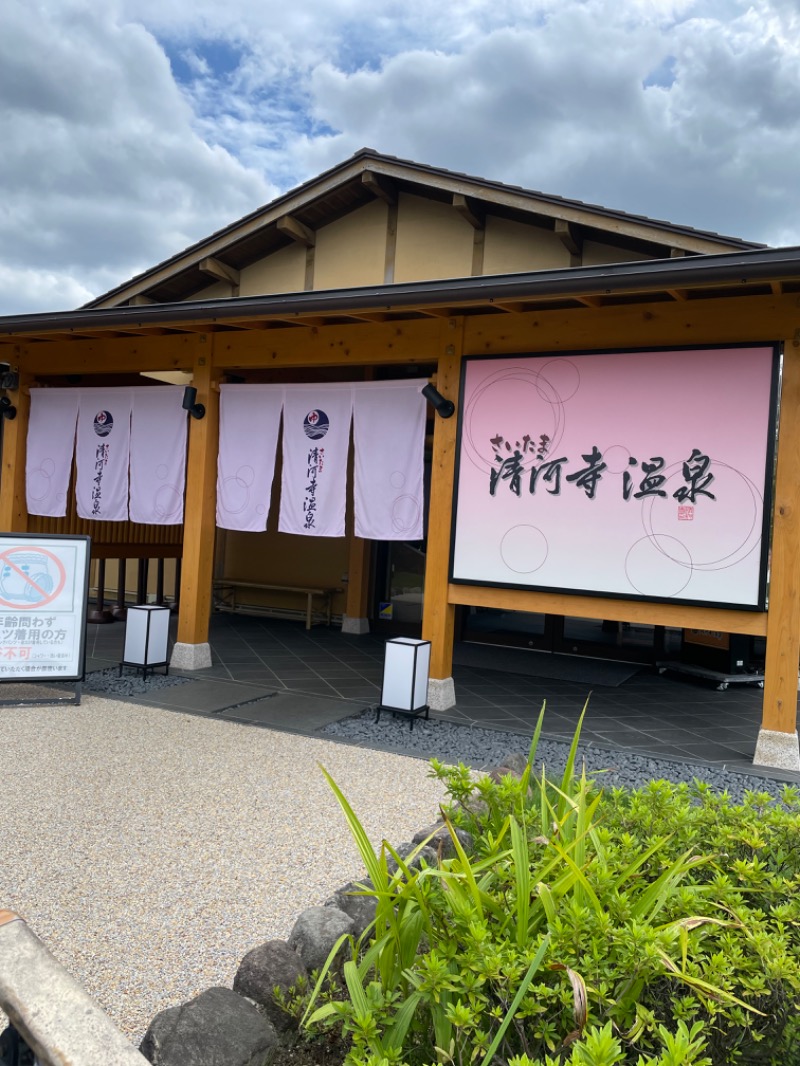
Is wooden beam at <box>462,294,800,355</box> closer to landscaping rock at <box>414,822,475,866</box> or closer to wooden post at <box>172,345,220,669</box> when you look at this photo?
wooden post at <box>172,345,220,669</box>

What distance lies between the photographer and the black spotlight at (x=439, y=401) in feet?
23.7

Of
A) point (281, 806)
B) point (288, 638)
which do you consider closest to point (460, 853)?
point (281, 806)

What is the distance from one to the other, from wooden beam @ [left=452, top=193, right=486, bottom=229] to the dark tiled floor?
5.70 metres

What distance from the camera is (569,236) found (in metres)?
9.27

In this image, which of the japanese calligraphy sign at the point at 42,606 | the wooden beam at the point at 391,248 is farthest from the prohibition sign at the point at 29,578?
the wooden beam at the point at 391,248

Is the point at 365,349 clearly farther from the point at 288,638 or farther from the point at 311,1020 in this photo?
the point at 311,1020

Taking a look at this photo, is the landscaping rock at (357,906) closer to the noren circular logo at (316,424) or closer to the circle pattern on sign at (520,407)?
the circle pattern on sign at (520,407)

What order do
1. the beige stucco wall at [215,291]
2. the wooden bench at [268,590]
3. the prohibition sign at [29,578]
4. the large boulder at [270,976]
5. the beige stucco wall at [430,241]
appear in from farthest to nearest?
the wooden bench at [268,590]
the beige stucco wall at [215,291]
the beige stucco wall at [430,241]
the prohibition sign at [29,578]
the large boulder at [270,976]

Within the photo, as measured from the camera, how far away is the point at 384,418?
7.71 meters

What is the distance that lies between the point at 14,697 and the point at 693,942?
6.81 m

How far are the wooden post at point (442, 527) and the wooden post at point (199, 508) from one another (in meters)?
2.71

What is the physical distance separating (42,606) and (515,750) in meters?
4.38

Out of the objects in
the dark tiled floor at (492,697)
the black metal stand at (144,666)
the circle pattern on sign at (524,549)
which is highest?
the circle pattern on sign at (524,549)

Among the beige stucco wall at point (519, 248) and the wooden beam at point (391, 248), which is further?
the wooden beam at point (391, 248)
